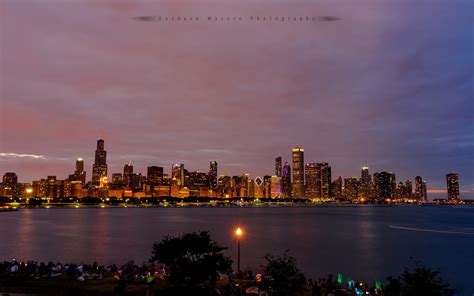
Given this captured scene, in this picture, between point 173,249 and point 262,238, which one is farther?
point 262,238

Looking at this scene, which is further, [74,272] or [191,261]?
[74,272]

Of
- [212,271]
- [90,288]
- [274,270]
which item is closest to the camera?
[274,270]

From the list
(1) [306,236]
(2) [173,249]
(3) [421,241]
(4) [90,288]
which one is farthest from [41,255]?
(3) [421,241]

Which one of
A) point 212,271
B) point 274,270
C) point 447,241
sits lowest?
point 447,241

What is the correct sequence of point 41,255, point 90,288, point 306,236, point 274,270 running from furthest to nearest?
point 306,236, point 41,255, point 90,288, point 274,270

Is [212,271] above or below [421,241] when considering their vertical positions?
above

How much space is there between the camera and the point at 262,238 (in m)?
94.7

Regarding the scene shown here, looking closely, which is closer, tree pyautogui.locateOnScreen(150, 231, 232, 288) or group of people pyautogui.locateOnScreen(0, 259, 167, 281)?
tree pyautogui.locateOnScreen(150, 231, 232, 288)

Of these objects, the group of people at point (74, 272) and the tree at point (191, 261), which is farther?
the group of people at point (74, 272)

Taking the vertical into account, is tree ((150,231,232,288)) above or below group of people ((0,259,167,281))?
above

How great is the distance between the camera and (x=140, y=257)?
65.6m

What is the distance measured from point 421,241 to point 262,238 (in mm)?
37449

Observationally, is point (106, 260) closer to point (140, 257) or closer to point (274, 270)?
point (140, 257)

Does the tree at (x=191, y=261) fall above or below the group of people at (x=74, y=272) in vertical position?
above
